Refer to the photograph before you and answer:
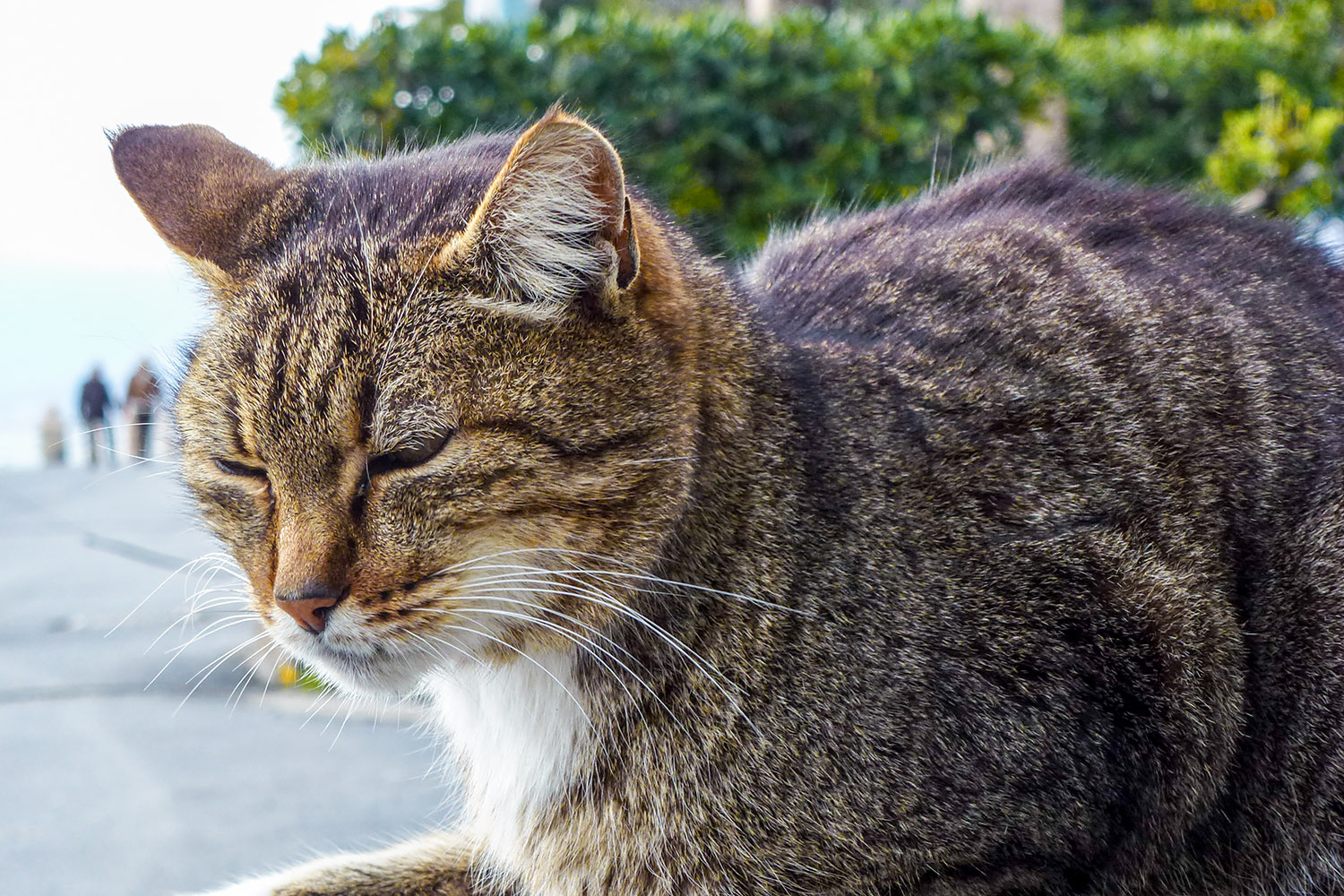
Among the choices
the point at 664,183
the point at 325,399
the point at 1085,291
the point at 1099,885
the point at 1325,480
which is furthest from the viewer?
the point at 664,183

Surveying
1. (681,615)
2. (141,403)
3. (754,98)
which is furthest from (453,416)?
(754,98)

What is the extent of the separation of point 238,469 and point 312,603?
0.30 m

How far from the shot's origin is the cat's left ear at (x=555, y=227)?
1.47 m

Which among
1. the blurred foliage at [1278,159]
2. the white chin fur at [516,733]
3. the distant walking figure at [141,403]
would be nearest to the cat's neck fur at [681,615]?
the white chin fur at [516,733]

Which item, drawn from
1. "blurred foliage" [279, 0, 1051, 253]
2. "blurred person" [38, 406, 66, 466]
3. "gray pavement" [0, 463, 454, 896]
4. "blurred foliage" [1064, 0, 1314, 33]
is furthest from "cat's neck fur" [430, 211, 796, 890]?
"blurred foliage" [1064, 0, 1314, 33]

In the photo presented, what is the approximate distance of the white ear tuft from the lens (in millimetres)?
1473

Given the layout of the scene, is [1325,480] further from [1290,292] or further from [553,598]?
[553,598]

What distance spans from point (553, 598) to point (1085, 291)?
1.09 meters

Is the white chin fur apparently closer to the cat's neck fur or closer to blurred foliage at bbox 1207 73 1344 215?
the cat's neck fur

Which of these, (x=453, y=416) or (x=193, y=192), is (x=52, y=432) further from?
(x=453, y=416)

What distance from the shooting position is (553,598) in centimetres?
162

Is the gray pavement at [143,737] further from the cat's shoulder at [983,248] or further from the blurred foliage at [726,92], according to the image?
the blurred foliage at [726,92]

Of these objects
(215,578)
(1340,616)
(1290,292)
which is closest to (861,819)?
(1340,616)

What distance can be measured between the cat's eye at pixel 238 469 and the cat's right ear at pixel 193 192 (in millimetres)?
282
